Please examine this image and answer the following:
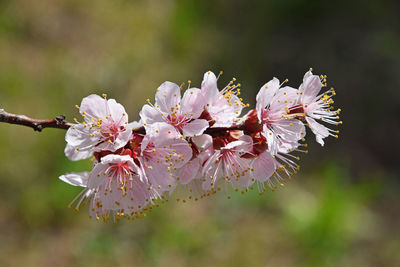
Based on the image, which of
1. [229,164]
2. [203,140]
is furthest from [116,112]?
[229,164]

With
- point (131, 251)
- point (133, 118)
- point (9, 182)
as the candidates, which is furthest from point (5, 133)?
point (131, 251)

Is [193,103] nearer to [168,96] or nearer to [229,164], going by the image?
[168,96]

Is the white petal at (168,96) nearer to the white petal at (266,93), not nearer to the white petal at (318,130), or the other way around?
the white petal at (266,93)

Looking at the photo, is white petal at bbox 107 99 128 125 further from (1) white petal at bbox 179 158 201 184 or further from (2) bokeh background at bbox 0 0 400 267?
(2) bokeh background at bbox 0 0 400 267

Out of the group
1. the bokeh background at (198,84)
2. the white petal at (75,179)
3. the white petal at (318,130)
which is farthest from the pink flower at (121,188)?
the bokeh background at (198,84)

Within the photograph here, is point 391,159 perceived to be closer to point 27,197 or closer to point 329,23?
point 329,23

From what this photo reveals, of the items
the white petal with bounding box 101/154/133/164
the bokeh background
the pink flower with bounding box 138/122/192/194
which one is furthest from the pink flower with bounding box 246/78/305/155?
the bokeh background

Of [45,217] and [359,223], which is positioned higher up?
[45,217]
